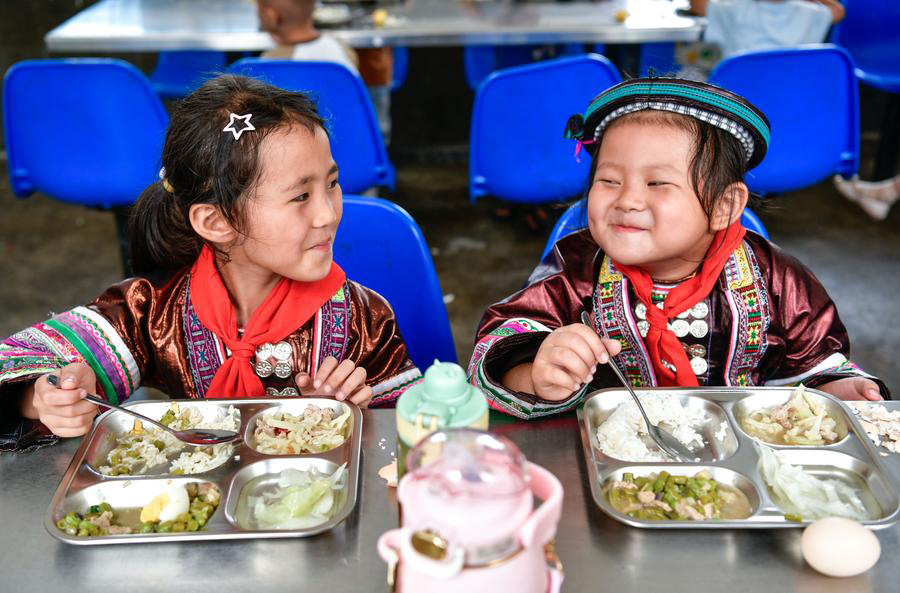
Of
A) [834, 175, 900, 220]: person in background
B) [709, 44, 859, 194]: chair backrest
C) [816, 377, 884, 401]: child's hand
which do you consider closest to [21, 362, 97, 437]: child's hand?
[816, 377, 884, 401]: child's hand

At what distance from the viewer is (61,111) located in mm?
3170

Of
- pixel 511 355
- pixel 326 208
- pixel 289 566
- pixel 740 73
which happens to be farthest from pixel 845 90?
pixel 289 566

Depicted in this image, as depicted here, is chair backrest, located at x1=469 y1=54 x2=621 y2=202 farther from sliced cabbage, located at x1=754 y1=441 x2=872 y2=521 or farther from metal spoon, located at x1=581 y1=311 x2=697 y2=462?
sliced cabbage, located at x1=754 y1=441 x2=872 y2=521

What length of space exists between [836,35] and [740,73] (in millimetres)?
1980

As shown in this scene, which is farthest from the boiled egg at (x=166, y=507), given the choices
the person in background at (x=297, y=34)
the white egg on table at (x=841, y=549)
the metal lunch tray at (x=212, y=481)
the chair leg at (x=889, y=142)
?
the chair leg at (x=889, y=142)

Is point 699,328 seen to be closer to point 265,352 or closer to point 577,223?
point 577,223

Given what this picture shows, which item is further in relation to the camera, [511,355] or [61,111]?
[61,111]

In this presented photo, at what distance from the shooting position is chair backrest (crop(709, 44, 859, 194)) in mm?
3076

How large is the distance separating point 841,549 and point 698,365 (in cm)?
74

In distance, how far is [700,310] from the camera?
5.71ft

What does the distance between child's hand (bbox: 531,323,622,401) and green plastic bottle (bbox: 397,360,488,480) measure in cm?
46

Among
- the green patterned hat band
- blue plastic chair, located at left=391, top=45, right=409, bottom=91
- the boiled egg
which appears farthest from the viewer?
blue plastic chair, located at left=391, top=45, right=409, bottom=91

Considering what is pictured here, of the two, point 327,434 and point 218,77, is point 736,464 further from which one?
point 218,77

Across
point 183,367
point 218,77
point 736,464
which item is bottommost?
point 183,367
